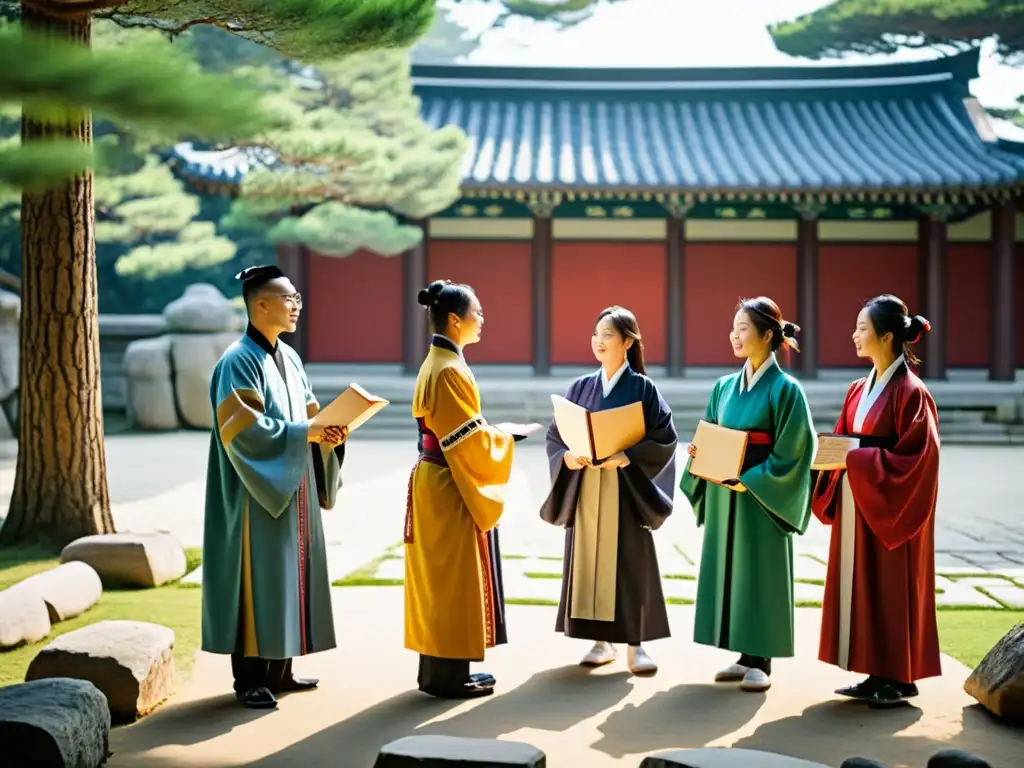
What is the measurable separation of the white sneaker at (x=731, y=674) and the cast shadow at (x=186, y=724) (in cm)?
180

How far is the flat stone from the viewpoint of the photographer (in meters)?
3.29

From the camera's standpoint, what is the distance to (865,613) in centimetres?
453

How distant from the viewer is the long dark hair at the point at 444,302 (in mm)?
4602

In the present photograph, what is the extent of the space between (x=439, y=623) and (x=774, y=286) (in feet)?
49.7

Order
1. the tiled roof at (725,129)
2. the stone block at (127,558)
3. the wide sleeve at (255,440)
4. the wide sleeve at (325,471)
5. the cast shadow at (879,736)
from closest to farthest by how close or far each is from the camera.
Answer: the cast shadow at (879,736)
the wide sleeve at (255,440)
the wide sleeve at (325,471)
the stone block at (127,558)
the tiled roof at (725,129)

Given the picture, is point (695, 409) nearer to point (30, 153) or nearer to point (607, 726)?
point (607, 726)

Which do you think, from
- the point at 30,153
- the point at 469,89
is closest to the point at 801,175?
the point at 469,89

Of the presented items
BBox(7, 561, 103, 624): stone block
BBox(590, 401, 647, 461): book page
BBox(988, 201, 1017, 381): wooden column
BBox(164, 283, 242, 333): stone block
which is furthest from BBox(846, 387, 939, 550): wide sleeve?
BBox(988, 201, 1017, 381): wooden column

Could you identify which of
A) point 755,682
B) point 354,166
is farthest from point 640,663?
point 354,166

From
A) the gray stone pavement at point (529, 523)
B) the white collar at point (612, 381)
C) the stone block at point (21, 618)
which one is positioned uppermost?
the white collar at point (612, 381)

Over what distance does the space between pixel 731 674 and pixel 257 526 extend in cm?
202

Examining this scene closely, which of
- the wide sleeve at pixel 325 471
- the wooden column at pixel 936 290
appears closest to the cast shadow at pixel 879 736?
the wide sleeve at pixel 325 471

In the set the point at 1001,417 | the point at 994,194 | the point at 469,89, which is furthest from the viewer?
the point at 469,89

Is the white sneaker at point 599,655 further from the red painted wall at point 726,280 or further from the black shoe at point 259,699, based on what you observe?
the red painted wall at point 726,280
